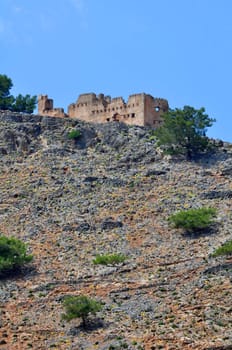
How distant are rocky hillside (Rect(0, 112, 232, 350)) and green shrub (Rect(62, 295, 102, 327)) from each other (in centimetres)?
63

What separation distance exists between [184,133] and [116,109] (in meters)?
10.8

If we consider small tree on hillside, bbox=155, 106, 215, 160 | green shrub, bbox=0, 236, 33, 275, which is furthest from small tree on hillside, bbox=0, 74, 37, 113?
green shrub, bbox=0, 236, 33, 275

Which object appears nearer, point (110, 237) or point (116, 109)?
point (110, 237)

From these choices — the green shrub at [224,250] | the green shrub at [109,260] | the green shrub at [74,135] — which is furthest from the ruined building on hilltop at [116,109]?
the green shrub at [224,250]

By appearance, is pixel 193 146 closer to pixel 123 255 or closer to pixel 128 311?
pixel 123 255

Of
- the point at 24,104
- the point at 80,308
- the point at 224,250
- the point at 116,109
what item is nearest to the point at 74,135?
the point at 116,109

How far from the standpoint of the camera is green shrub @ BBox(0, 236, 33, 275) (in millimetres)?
66500

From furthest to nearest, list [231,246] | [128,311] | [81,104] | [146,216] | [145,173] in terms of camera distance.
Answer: [81,104] < [145,173] < [146,216] < [231,246] < [128,311]

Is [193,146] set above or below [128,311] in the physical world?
above

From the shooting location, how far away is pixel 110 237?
70375 millimetres

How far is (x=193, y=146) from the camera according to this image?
83.3 meters

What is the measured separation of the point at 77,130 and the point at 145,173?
393 inches

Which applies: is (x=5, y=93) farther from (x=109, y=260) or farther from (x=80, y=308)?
(x=80, y=308)

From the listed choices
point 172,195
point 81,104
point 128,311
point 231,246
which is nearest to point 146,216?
point 172,195
